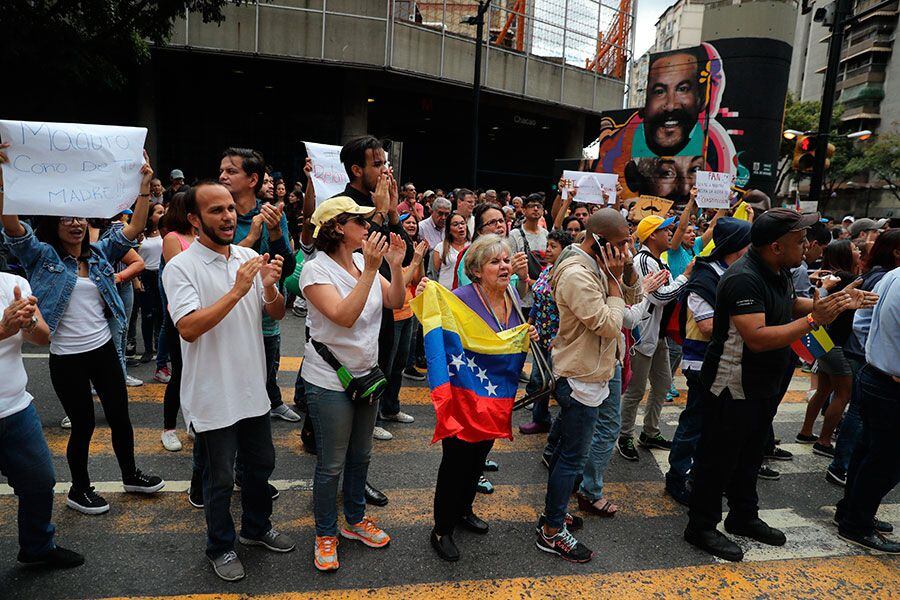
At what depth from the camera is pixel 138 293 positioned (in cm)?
703

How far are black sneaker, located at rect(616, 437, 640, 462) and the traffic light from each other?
9.08 m

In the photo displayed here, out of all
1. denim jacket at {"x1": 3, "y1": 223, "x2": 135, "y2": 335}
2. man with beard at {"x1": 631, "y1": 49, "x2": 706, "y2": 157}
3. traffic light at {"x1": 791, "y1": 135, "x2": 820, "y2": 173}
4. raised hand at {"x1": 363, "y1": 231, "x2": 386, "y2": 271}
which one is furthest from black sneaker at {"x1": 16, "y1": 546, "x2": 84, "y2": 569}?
man with beard at {"x1": 631, "y1": 49, "x2": 706, "y2": 157}

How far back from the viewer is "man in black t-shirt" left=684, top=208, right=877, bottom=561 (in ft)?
10.9

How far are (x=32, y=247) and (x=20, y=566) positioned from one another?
1768 millimetres

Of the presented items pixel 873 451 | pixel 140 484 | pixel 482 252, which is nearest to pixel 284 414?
pixel 140 484

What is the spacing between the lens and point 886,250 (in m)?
4.36

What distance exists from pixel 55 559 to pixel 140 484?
32.4 inches

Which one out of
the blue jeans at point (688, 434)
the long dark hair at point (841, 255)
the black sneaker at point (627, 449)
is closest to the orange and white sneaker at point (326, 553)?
the blue jeans at point (688, 434)

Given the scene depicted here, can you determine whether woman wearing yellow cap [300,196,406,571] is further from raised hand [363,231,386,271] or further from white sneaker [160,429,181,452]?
white sneaker [160,429,181,452]

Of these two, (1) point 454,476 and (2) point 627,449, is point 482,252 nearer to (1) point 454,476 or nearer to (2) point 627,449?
(1) point 454,476

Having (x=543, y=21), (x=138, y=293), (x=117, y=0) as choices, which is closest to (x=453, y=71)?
(x=543, y=21)

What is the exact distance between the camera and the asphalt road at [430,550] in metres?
3.16

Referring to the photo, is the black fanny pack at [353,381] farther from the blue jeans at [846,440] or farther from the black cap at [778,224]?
the blue jeans at [846,440]

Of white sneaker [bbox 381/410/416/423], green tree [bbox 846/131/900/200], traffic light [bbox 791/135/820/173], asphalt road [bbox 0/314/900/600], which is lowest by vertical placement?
asphalt road [bbox 0/314/900/600]
